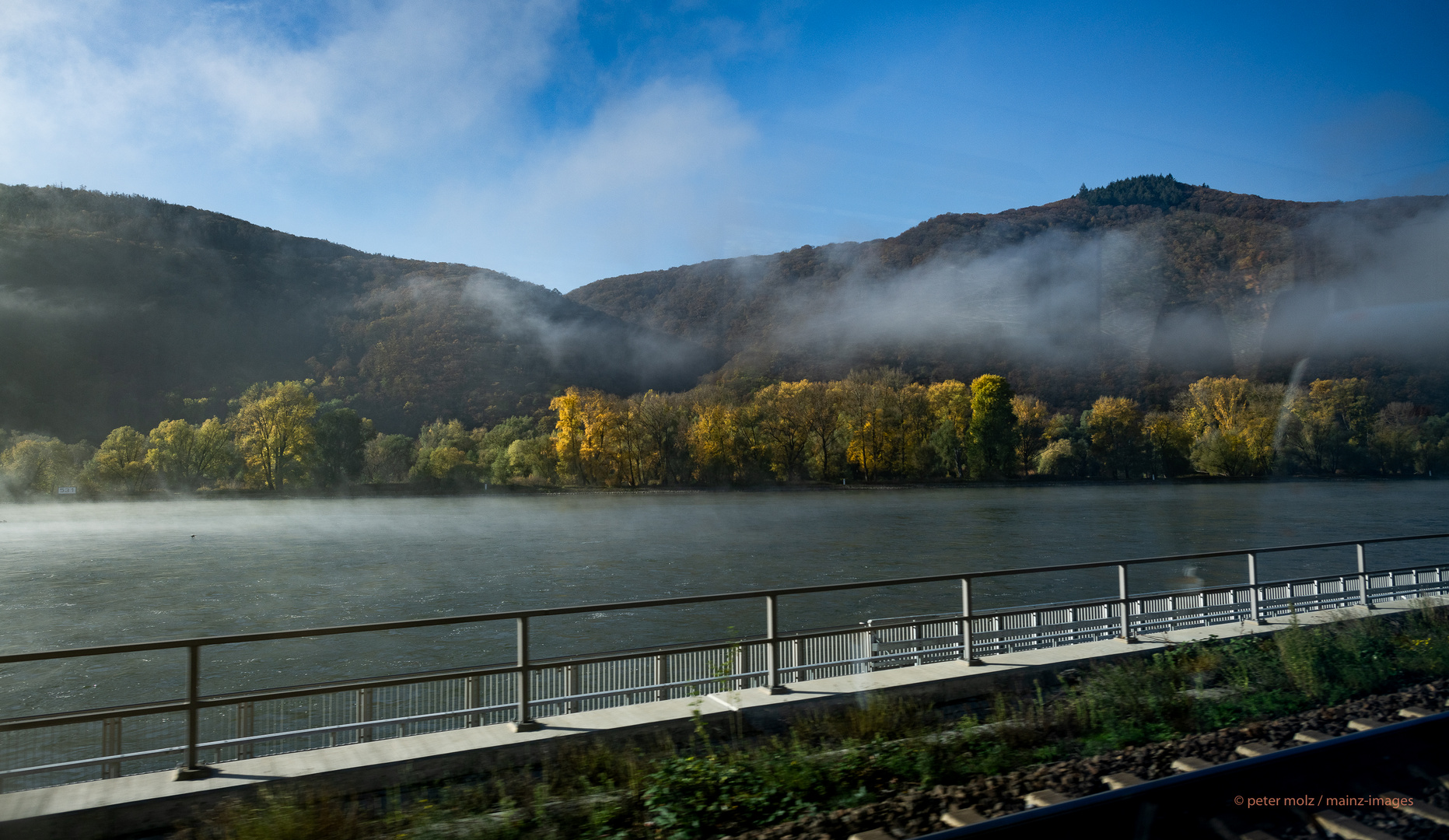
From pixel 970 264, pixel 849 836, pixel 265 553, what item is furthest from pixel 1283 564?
pixel 970 264

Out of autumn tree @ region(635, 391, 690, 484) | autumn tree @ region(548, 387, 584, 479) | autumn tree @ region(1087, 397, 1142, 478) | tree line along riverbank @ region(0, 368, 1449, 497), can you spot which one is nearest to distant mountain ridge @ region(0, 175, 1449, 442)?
autumn tree @ region(1087, 397, 1142, 478)

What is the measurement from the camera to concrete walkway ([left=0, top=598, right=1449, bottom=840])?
4.40 m

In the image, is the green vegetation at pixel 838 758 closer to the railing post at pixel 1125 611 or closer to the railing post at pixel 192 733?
the railing post at pixel 192 733

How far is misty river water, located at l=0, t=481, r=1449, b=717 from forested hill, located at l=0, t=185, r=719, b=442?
73.9 feet

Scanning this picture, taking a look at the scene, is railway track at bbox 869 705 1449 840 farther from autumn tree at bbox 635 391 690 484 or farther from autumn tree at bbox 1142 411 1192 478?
autumn tree at bbox 1142 411 1192 478

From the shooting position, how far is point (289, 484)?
89438 mm

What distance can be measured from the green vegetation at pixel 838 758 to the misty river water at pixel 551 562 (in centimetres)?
1754

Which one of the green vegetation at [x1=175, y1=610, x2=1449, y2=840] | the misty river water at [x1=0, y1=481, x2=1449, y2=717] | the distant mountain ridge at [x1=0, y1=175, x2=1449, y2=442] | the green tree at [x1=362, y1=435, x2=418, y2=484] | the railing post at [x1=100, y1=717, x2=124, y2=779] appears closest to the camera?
the green vegetation at [x1=175, y1=610, x2=1449, y2=840]

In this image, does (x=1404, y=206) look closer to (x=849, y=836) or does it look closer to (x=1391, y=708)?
(x=1391, y=708)

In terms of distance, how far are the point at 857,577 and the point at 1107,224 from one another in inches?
4162

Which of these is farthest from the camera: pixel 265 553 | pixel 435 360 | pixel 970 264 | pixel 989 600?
pixel 970 264

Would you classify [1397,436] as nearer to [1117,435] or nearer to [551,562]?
[1117,435]

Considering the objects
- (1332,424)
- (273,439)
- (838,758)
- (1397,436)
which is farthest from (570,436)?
(838,758)

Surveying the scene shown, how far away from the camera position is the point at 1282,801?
3662 millimetres
